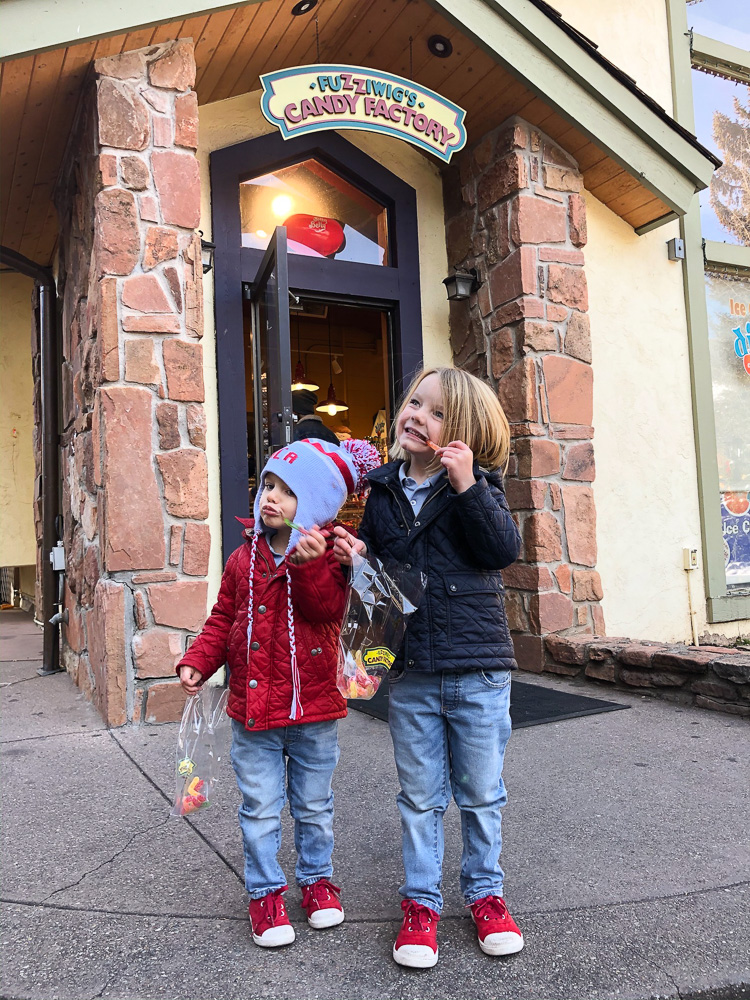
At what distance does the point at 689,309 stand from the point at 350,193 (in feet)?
9.78

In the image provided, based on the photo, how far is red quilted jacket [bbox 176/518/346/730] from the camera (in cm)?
208

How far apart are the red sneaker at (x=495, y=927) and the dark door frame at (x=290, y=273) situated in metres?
3.31

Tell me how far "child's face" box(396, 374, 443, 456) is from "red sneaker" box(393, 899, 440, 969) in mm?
1190

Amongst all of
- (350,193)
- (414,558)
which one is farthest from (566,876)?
(350,193)

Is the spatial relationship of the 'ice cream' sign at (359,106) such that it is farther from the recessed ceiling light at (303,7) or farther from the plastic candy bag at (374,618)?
the plastic candy bag at (374,618)

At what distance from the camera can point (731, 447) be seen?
709 cm

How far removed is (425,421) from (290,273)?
11.3ft

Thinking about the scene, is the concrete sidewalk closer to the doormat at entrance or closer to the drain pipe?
the doormat at entrance

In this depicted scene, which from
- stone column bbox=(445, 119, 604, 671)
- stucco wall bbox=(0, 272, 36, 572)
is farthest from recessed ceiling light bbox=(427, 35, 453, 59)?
stucco wall bbox=(0, 272, 36, 572)

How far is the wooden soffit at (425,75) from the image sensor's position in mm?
4145

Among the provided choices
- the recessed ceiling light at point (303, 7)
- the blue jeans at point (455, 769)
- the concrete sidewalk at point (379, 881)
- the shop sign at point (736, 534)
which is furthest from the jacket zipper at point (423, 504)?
the shop sign at point (736, 534)

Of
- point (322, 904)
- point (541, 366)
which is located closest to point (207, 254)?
point (541, 366)

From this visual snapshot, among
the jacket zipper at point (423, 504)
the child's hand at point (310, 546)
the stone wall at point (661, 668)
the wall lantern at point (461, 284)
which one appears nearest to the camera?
the child's hand at point (310, 546)

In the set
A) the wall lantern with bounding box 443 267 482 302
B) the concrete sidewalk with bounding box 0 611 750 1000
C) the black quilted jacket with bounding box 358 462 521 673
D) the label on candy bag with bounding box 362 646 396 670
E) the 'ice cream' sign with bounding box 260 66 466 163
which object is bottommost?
the concrete sidewalk with bounding box 0 611 750 1000
